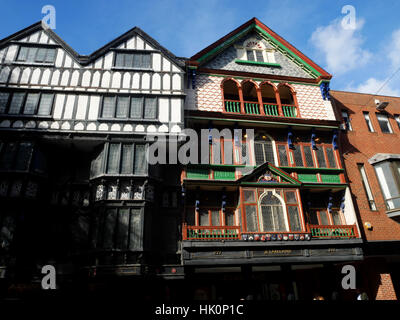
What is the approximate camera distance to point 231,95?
816 inches

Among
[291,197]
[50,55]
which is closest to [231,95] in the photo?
[291,197]

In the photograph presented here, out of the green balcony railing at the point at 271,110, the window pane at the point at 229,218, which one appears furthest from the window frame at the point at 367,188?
the window pane at the point at 229,218

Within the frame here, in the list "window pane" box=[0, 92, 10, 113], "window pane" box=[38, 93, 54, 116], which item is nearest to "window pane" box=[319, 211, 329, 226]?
"window pane" box=[38, 93, 54, 116]

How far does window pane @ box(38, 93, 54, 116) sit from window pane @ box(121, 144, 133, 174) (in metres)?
5.23

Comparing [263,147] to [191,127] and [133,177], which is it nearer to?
[191,127]

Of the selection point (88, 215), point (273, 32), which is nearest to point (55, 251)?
point (88, 215)

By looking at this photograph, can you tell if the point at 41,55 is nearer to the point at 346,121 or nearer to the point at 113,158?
the point at 113,158

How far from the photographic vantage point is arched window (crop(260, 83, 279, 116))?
19.0 m

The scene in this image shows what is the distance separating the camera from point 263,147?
58.2ft

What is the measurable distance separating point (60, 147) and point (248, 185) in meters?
11.7

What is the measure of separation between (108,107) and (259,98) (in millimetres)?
10410

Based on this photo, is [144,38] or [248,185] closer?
[248,185]

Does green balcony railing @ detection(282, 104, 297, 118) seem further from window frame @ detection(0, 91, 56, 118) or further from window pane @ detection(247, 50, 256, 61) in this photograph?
window frame @ detection(0, 91, 56, 118)

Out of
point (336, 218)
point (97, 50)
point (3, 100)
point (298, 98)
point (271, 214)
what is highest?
point (97, 50)
